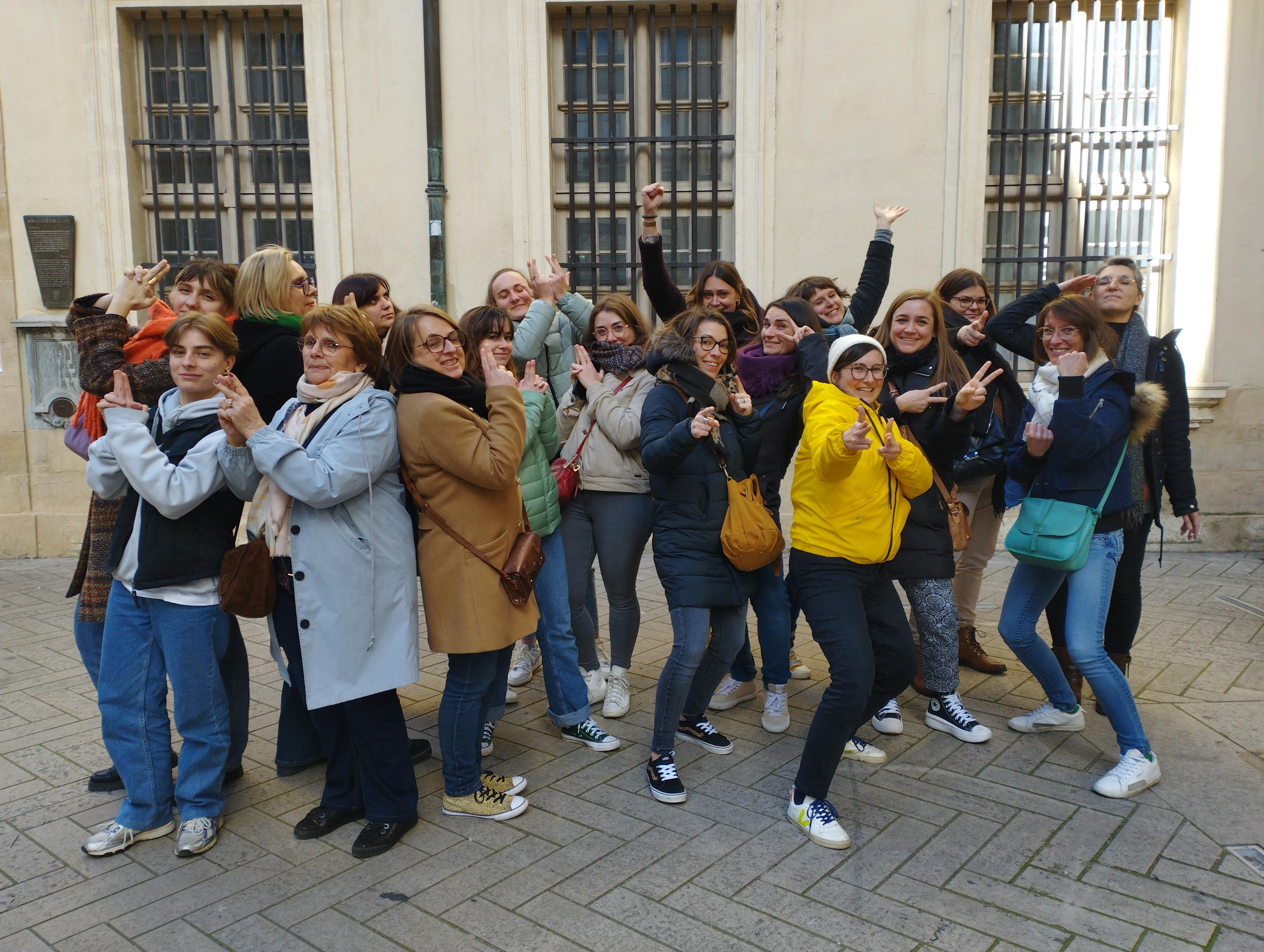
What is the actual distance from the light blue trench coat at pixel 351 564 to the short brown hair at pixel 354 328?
155 mm

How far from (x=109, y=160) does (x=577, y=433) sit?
20.0 feet

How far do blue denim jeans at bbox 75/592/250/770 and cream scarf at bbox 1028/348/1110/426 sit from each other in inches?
126

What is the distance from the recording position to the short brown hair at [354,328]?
3090 mm

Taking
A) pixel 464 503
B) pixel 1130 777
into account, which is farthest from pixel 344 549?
pixel 1130 777

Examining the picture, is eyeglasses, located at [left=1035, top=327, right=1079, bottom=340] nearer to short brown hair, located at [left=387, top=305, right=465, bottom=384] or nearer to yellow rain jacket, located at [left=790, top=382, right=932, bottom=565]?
yellow rain jacket, located at [left=790, top=382, right=932, bottom=565]

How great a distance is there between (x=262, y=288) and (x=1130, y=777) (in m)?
3.69

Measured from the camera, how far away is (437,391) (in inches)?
124

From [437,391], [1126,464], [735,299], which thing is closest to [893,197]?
[735,299]

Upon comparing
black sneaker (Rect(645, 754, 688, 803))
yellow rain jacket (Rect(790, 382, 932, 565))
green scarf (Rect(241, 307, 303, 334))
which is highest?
green scarf (Rect(241, 307, 303, 334))

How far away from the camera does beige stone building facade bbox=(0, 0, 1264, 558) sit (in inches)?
301

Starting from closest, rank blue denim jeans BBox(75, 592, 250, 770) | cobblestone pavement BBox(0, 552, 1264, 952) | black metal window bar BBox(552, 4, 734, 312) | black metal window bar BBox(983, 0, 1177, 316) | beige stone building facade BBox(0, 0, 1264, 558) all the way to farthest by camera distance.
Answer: cobblestone pavement BBox(0, 552, 1264, 952), blue denim jeans BBox(75, 592, 250, 770), beige stone building facade BBox(0, 0, 1264, 558), black metal window bar BBox(983, 0, 1177, 316), black metal window bar BBox(552, 4, 734, 312)

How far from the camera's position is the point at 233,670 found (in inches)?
136

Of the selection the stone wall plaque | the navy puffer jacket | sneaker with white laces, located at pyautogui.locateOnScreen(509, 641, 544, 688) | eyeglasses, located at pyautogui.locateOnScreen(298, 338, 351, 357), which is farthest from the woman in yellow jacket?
the stone wall plaque

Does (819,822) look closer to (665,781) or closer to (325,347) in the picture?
(665,781)
